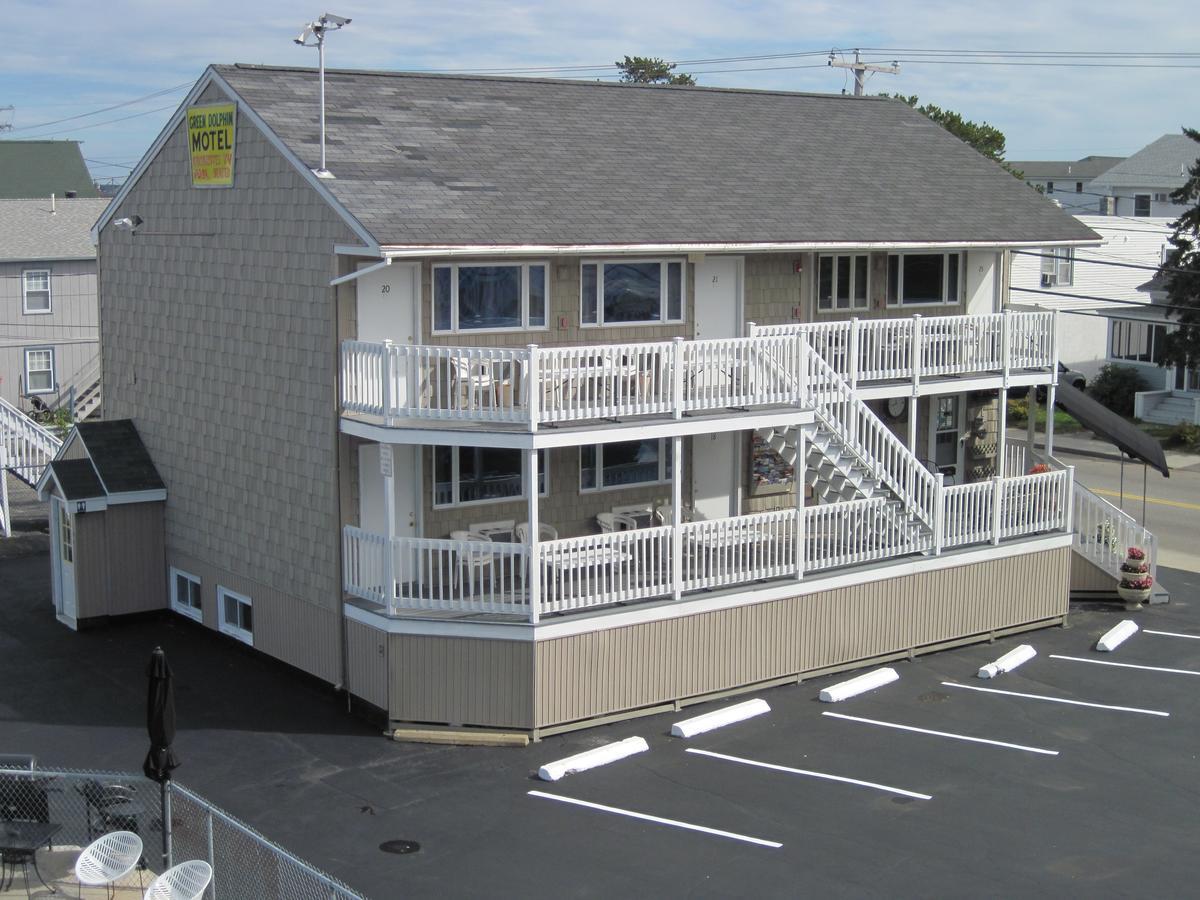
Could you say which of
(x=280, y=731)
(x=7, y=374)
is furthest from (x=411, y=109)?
(x=7, y=374)

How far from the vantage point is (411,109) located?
21.3m

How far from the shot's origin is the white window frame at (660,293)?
20531 millimetres

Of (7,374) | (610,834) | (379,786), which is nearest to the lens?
(610,834)

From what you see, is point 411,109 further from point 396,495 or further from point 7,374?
point 7,374

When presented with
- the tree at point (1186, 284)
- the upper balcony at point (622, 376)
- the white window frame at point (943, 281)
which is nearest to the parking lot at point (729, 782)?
the upper balcony at point (622, 376)

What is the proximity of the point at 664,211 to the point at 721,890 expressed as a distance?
10308mm

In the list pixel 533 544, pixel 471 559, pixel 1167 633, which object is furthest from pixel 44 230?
pixel 1167 633

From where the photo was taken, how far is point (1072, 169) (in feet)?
342

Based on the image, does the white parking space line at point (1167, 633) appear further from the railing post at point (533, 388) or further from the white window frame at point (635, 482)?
the railing post at point (533, 388)

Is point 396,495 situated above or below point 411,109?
below

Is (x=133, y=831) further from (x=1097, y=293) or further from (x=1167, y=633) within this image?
(x=1097, y=293)

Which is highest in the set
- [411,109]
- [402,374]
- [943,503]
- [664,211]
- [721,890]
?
[411,109]

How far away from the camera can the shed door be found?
22172 mm

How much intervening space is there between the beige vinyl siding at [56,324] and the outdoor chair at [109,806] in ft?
97.3
